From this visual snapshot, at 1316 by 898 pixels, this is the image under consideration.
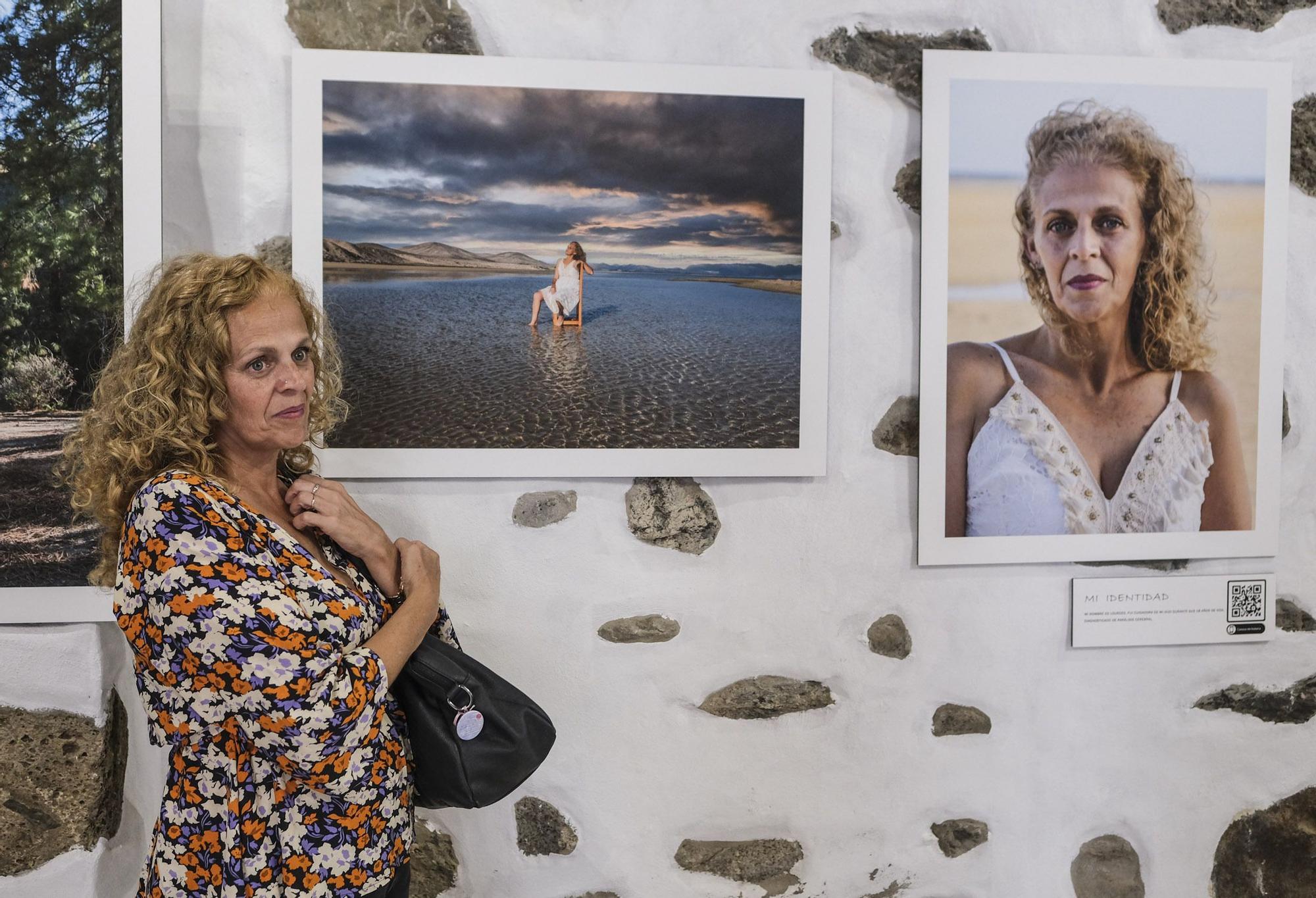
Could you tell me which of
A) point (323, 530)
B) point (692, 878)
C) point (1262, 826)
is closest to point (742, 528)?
point (692, 878)

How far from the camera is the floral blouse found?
924 millimetres

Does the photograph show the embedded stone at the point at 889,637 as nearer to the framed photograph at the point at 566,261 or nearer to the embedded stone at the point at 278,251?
the framed photograph at the point at 566,261

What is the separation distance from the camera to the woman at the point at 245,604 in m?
0.93

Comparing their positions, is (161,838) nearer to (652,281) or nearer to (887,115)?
(652,281)

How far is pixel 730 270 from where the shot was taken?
1.57m

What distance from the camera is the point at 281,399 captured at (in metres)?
1.08

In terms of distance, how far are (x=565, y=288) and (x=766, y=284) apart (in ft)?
1.13

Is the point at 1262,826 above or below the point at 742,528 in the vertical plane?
below

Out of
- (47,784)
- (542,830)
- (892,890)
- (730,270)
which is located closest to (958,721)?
(892,890)

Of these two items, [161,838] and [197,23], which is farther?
[197,23]

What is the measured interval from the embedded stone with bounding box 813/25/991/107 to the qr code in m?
1.07

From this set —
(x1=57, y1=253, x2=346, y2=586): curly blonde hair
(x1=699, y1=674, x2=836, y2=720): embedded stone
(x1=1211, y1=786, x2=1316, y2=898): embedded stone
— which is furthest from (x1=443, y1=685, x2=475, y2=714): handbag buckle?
(x1=1211, y1=786, x2=1316, y2=898): embedded stone

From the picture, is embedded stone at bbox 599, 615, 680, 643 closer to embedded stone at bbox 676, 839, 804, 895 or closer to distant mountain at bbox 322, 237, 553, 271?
embedded stone at bbox 676, 839, 804, 895

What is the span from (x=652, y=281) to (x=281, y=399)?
680 millimetres
